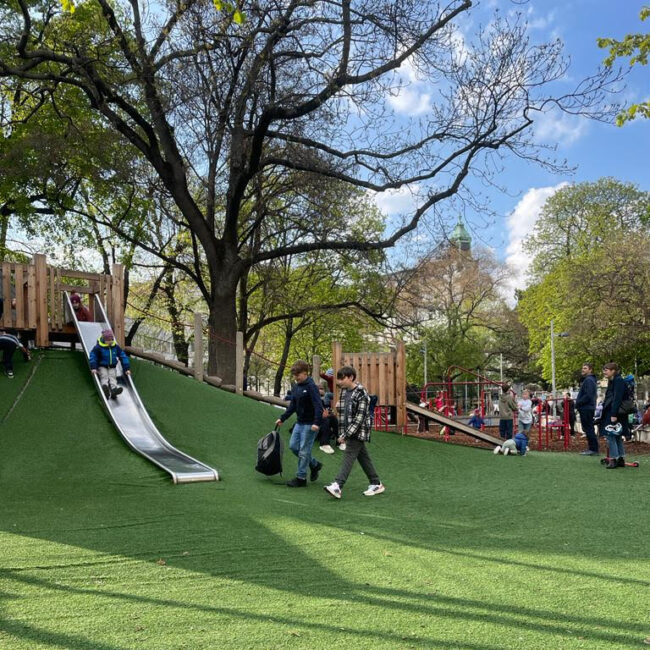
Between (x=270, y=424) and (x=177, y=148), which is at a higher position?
(x=177, y=148)

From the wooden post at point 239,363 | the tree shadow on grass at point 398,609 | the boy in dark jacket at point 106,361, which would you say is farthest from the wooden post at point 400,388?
the tree shadow on grass at point 398,609

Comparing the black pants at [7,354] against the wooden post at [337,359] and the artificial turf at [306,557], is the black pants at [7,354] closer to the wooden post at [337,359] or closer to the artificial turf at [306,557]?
the artificial turf at [306,557]

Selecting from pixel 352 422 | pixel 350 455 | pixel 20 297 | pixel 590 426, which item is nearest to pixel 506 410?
pixel 590 426

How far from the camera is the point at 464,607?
418cm

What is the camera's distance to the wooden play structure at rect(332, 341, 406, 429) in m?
15.8

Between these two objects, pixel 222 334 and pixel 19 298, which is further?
pixel 222 334

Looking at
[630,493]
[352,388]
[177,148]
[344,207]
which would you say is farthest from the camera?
[344,207]

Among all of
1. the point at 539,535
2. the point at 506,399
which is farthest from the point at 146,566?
the point at 506,399

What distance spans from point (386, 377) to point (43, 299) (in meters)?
8.28

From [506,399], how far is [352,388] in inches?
366

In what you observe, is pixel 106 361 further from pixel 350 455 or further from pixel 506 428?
pixel 506 428

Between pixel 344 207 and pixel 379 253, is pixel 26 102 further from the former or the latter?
pixel 379 253

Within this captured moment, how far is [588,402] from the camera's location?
14125 millimetres

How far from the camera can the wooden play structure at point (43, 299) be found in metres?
14.7
